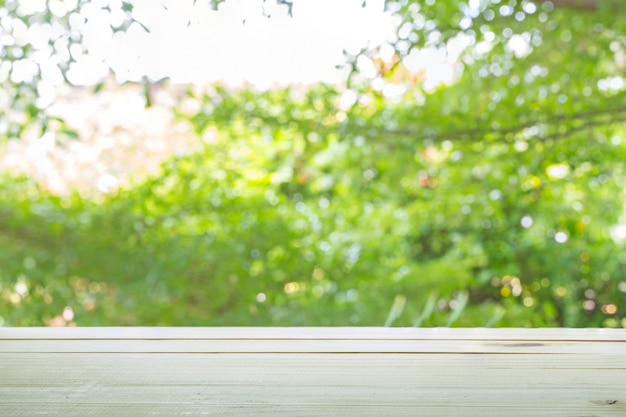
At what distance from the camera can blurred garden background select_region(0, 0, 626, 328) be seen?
167 centimetres

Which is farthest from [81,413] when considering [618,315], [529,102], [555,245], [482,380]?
[618,315]

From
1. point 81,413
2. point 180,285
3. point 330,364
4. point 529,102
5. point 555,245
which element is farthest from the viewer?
point 555,245

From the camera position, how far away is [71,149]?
14.4ft

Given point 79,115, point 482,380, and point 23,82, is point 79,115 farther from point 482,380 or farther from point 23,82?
point 482,380

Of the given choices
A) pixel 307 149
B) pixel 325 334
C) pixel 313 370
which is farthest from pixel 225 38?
pixel 313 370

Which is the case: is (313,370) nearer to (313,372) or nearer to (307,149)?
(313,372)

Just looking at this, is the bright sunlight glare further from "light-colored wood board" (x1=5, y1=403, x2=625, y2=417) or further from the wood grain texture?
"light-colored wood board" (x1=5, y1=403, x2=625, y2=417)

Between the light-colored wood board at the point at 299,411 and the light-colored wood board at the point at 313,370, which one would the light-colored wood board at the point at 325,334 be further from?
the light-colored wood board at the point at 299,411

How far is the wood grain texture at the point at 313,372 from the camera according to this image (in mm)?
815

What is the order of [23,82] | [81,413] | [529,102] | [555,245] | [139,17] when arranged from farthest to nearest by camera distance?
[555,245] → [529,102] → [23,82] → [139,17] → [81,413]

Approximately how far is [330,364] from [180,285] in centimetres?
191

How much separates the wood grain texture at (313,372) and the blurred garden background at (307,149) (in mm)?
548

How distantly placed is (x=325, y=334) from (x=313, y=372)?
0.61ft

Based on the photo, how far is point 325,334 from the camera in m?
1.11
